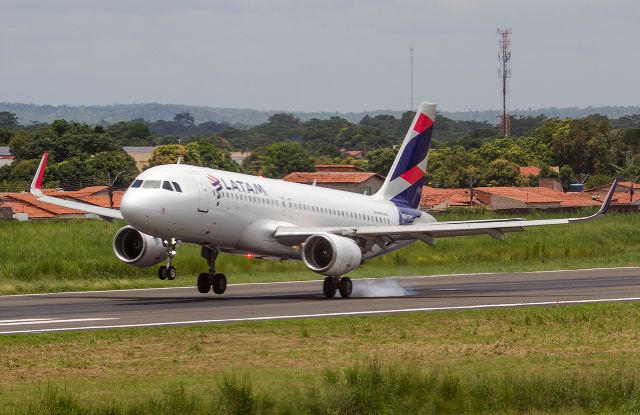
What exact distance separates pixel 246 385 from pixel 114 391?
8.63 ft

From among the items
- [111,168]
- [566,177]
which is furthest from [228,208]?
[566,177]

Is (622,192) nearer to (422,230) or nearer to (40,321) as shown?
(422,230)

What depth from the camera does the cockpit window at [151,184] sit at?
4137cm

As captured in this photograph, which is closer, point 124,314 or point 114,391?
point 114,391

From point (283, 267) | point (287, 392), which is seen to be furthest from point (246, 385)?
point (283, 267)

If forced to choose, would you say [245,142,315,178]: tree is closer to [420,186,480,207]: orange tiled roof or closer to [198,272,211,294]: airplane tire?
[420,186,480,207]: orange tiled roof

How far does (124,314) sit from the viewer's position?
38531 mm

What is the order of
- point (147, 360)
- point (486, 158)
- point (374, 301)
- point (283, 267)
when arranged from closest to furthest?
point (147, 360) < point (374, 301) < point (283, 267) < point (486, 158)

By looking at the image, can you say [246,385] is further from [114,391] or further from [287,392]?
[114,391]

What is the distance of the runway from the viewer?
121 ft

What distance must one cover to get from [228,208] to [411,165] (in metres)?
14.4

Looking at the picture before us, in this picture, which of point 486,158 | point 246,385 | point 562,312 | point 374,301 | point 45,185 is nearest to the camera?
point 246,385

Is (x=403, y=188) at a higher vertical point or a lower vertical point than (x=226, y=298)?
higher

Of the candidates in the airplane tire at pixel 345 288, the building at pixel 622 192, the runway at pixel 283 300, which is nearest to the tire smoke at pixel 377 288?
the runway at pixel 283 300
